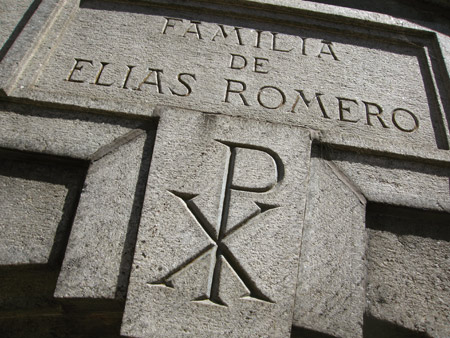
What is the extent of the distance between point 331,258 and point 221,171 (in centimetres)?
72

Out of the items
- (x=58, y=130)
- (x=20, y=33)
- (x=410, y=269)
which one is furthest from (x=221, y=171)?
(x=20, y=33)

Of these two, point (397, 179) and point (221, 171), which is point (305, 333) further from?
point (397, 179)

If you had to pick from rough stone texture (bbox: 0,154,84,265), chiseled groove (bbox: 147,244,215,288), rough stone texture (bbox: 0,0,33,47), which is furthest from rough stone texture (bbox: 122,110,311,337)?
rough stone texture (bbox: 0,0,33,47)

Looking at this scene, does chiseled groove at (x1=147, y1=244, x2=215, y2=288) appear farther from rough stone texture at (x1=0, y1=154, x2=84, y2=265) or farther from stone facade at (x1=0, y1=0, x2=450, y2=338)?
rough stone texture at (x1=0, y1=154, x2=84, y2=265)

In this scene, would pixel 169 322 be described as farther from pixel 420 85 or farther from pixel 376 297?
pixel 420 85

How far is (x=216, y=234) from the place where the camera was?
6.54 ft

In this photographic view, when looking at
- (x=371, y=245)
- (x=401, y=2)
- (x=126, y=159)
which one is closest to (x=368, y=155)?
(x=371, y=245)

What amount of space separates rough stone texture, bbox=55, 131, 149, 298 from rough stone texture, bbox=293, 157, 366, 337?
878 mm

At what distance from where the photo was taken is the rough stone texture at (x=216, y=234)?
1.81 m

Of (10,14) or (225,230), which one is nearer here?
(225,230)

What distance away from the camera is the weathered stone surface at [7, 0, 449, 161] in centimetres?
252

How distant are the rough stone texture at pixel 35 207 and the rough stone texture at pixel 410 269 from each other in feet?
5.47

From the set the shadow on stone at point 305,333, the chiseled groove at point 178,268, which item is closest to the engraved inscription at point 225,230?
the chiseled groove at point 178,268

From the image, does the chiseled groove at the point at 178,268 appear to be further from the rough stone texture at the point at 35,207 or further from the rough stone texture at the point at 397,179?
the rough stone texture at the point at 397,179
